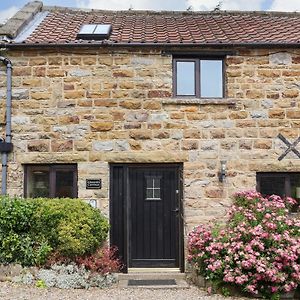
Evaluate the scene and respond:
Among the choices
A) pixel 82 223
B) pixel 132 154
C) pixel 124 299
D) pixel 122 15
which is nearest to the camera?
pixel 124 299

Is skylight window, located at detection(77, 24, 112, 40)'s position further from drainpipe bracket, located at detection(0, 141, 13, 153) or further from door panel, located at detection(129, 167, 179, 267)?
door panel, located at detection(129, 167, 179, 267)

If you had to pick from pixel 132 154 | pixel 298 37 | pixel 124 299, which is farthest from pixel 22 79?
pixel 298 37

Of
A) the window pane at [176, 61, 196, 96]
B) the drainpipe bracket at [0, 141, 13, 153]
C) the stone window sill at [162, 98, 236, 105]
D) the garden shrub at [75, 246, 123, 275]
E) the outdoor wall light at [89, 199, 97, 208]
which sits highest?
the window pane at [176, 61, 196, 96]

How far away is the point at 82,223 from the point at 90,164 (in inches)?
64.9

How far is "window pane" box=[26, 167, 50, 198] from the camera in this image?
1002cm

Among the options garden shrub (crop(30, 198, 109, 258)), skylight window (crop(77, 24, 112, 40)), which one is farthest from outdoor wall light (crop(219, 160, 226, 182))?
skylight window (crop(77, 24, 112, 40))

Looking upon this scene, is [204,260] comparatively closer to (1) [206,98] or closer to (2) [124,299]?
(2) [124,299]

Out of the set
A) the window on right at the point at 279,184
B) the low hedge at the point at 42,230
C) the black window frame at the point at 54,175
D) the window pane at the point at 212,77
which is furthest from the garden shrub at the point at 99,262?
the window pane at the point at 212,77

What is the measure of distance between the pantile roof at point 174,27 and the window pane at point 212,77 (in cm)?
46

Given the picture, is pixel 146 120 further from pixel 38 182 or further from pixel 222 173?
pixel 38 182

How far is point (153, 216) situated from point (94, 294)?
8.71 feet

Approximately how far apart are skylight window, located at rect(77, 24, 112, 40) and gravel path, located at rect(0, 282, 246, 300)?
5.31 meters

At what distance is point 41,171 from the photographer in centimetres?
1007

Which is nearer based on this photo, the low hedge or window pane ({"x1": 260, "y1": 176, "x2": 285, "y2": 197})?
the low hedge
